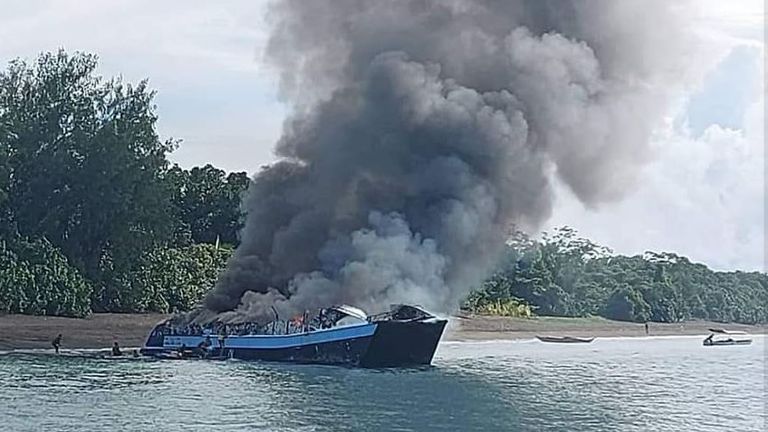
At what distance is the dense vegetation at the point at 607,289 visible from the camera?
5945 inches

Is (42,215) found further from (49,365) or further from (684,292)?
(684,292)

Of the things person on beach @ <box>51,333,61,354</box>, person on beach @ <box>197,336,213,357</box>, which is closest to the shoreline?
person on beach @ <box>51,333,61,354</box>

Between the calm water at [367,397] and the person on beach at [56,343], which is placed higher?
the person on beach at [56,343]

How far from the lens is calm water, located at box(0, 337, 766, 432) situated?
48219 millimetres

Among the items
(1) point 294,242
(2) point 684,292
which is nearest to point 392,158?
(1) point 294,242

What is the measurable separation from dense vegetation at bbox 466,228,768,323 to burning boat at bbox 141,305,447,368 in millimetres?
54948

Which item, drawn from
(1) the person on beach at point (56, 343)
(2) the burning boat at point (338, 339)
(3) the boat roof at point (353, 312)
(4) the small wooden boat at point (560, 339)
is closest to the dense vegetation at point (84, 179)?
(1) the person on beach at point (56, 343)

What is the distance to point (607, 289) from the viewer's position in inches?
6722

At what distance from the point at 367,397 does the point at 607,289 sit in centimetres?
11830

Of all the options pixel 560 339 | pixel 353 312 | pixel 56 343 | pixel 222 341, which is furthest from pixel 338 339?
pixel 560 339

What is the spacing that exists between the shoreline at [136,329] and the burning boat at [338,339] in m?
11.6

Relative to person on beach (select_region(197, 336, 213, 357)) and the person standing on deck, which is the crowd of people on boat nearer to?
the person standing on deck

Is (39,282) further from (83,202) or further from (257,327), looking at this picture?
(257,327)

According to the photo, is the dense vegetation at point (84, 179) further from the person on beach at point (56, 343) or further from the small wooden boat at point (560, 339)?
the small wooden boat at point (560, 339)
